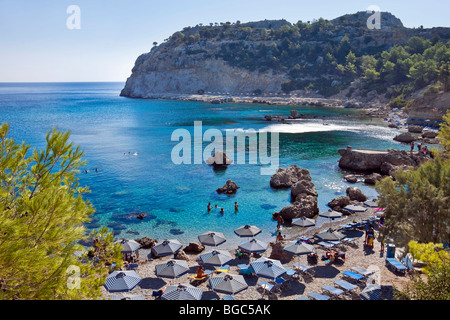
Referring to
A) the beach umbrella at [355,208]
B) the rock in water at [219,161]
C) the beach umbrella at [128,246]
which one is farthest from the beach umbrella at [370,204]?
the rock in water at [219,161]

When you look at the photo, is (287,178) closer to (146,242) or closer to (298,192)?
(298,192)

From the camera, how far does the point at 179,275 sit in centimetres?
1716

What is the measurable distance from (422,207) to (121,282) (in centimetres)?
1481

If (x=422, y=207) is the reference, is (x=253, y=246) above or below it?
below

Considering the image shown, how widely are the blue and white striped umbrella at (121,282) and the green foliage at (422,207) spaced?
13079mm

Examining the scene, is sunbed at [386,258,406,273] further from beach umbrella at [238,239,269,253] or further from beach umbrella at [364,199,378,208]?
beach umbrella at [364,199,378,208]

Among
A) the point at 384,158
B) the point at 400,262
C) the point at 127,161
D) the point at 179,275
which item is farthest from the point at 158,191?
the point at 384,158

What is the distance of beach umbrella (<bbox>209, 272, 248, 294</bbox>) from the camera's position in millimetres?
15285

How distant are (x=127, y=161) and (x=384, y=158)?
36.1m

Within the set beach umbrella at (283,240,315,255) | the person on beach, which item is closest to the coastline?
beach umbrella at (283,240,315,255)

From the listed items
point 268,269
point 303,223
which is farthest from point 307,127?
point 268,269

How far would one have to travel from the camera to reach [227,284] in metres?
15.4
